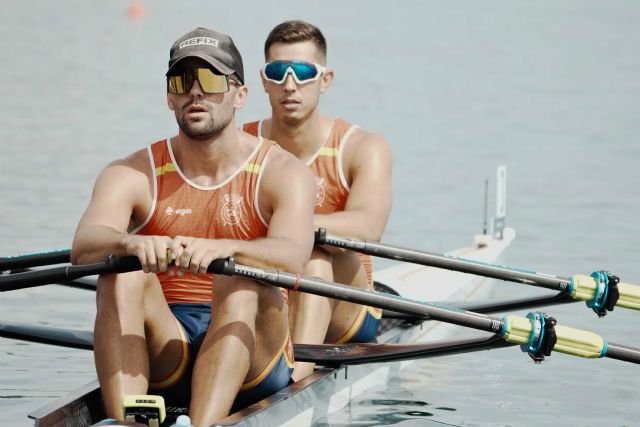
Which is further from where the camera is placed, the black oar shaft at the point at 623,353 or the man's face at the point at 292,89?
the man's face at the point at 292,89

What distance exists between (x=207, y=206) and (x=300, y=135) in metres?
1.76

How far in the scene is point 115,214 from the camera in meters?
5.43

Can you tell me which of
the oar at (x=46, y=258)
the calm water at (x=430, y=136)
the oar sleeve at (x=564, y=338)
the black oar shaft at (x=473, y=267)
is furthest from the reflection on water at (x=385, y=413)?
the oar at (x=46, y=258)

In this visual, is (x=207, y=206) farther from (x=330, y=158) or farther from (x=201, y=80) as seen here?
(x=330, y=158)

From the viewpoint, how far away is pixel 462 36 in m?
36.6

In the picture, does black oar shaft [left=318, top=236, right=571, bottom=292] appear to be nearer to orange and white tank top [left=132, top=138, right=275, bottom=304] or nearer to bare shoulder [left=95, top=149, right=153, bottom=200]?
orange and white tank top [left=132, top=138, right=275, bottom=304]

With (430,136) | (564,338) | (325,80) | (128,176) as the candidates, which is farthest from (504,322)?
(430,136)

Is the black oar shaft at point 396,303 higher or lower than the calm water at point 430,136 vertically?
lower

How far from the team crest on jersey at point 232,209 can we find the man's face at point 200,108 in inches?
10.7

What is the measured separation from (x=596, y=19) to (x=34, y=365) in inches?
1389

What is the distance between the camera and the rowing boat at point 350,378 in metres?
5.40

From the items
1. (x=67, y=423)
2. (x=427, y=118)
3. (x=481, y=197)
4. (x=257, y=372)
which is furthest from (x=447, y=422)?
(x=427, y=118)

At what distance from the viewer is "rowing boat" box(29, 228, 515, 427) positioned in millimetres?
5398

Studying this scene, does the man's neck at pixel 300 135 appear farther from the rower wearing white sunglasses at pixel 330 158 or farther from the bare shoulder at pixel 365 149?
the bare shoulder at pixel 365 149
